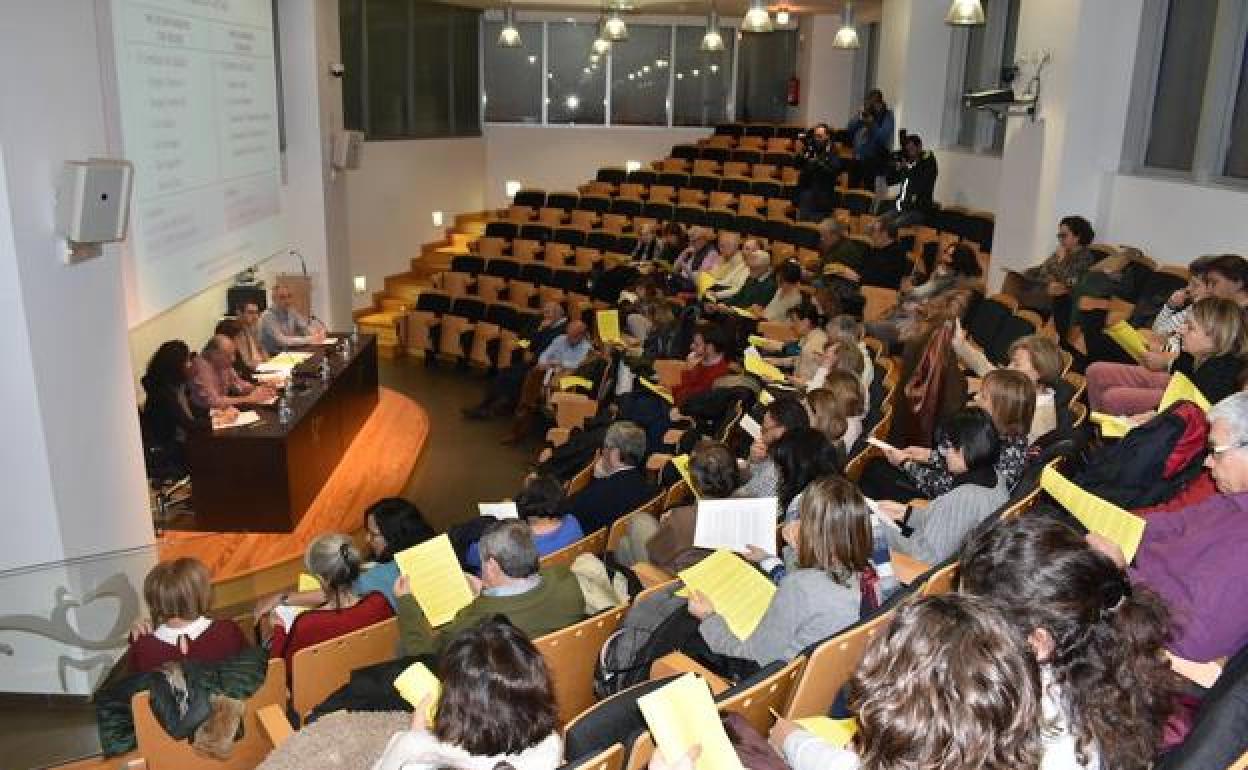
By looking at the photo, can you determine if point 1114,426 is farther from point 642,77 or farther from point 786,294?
point 642,77

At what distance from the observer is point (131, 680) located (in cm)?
306

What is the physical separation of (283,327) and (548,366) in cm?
215

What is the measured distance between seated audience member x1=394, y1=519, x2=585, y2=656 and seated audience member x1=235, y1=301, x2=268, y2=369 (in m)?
4.71

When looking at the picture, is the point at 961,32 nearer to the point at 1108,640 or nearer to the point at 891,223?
the point at 891,223

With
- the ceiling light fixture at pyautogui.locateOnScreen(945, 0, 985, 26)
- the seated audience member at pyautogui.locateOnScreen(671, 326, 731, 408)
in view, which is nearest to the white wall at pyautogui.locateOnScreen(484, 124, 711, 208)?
the ceiling light fixture at pyautogui.locateOnScreen(945, 0, 985, 26)

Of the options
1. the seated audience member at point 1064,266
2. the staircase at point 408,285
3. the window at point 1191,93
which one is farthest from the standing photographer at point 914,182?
the staircase at point 408,285

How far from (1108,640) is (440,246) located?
1235 centimetres

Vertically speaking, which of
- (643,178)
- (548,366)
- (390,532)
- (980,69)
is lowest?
(548,366)

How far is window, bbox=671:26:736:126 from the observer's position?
50.0ft

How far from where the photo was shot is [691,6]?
13.6 meters

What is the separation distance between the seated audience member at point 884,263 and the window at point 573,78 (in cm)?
757

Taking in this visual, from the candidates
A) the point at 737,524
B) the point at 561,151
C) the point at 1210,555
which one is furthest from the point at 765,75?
the point at 1210,555

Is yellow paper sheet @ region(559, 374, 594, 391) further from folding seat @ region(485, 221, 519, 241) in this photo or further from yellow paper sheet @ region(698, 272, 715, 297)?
folding seat @ region(485, 221, 519, 241)

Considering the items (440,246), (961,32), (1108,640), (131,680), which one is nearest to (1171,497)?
(1108,640)
